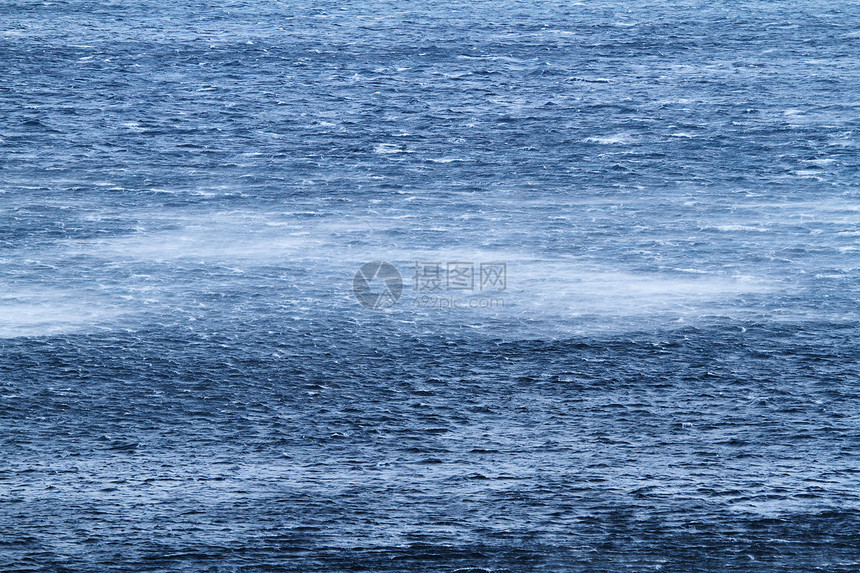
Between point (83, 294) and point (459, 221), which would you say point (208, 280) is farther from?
point (459, 221)

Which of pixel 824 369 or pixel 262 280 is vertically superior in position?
pixel 262 280

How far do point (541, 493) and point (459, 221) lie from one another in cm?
8428

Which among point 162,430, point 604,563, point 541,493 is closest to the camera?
point 604,563

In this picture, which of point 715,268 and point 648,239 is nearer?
point 715,268

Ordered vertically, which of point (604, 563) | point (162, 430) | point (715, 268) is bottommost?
point (604, 563)

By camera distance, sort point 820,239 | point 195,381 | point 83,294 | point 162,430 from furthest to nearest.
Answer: point 820,239 < point 83,294 < point 195,381 < point 162,430

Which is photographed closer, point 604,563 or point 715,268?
point 604,563

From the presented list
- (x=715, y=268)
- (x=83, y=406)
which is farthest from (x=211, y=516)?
(x=715, y=268)

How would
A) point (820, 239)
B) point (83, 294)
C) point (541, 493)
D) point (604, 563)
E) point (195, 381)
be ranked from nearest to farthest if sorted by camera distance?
point (604, 563), point (541, 493), point (195, 381), point (83, 294), point (820, 239)

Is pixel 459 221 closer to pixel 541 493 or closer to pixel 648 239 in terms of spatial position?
pixel 648 239

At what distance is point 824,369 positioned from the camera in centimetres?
13900

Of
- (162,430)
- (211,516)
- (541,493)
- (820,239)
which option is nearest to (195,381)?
(162,430)

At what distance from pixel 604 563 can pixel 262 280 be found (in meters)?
80.1

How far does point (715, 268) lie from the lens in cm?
17350
